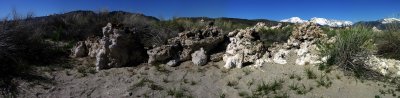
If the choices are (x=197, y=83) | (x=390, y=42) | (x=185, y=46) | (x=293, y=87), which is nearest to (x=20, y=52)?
(x=185, y=46)

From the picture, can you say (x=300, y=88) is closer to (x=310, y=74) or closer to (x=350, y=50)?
(x=310, y=74)

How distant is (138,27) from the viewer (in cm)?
1581

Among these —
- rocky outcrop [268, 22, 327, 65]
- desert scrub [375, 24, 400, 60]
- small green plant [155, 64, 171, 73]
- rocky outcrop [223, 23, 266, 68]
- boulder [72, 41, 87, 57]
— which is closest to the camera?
small green plant [155, 64, 171, 73]

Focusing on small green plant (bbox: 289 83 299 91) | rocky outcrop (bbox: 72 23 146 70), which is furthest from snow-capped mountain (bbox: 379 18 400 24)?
rocky outcrop (bbox: 72 23 146 70)

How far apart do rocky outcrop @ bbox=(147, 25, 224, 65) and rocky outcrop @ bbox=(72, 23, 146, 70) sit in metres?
0.38

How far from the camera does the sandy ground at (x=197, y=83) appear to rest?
10.8 m

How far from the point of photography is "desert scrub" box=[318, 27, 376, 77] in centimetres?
1186

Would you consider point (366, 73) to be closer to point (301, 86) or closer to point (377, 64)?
point (377, 64)

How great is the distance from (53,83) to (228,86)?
12.6 feet

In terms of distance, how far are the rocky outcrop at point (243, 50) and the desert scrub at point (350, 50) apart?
160 centimetres

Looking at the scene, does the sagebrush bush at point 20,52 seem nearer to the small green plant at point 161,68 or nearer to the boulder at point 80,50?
the boulder at point 80,50

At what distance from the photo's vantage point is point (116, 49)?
12641mm

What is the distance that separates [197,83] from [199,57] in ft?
4.54

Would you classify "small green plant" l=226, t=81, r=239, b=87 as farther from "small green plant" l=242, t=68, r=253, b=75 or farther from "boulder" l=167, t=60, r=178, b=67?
"boulder" l=167, t=60, r=178, b=67
